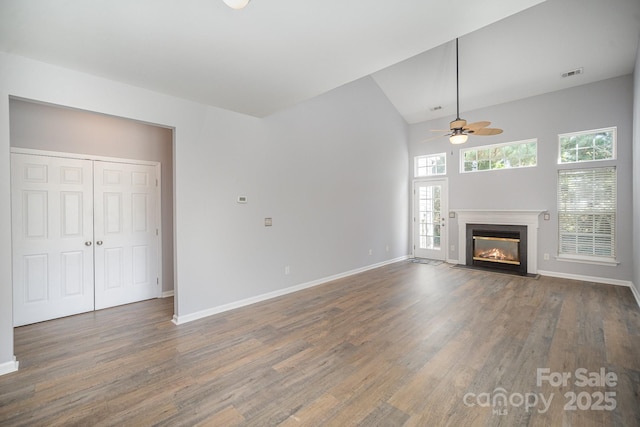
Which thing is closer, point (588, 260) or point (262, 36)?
point (262, 36)

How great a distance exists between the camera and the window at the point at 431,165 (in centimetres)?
695

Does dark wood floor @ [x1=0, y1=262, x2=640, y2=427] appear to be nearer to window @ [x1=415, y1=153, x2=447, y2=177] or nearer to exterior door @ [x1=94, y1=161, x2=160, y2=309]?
exterior door @ [x1=94, y1=161, x2=160, y2=309]

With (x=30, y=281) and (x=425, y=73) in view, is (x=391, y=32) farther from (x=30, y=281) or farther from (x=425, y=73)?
(x=30, y=281)

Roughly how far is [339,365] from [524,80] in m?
6.19

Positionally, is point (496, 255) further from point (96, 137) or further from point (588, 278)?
point (96, 137)

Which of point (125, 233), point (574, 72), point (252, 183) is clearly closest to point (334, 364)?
point (252, 183)

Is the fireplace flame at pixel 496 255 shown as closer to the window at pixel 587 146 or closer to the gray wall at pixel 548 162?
the gray wall at pixel 548 162

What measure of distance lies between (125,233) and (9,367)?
6.51 ft

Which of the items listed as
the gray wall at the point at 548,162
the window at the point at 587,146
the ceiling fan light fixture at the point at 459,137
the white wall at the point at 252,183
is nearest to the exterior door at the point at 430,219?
the gray wall at the point at 548,162

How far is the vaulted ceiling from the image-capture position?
6.21 feet

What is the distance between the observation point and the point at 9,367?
7.71ft

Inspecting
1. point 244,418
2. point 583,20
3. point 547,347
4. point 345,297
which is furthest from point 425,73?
point 244,418

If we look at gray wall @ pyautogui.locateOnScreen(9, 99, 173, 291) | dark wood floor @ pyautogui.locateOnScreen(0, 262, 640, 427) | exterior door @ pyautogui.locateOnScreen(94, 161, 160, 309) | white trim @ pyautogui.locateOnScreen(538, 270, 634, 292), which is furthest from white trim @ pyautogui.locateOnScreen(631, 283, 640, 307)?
exterior door @ pyautogui.locateOnScreen(94, 161, 160, 309)

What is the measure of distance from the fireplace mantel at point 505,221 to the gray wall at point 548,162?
0.12 metres
